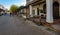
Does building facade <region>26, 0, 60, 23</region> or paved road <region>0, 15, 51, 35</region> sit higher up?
building facade <region>26, 0, 60, 23</region>

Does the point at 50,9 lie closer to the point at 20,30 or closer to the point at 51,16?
the point at 51,16

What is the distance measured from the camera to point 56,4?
2703 centimetres

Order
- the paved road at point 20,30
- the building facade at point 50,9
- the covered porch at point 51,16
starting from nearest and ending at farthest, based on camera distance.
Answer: the paved road at point 20,30
the covered porch at point 51,16
the building facade at point 50,9

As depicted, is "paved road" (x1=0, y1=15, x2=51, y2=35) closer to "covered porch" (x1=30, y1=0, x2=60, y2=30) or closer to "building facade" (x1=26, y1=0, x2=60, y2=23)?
"covered porch" (x1=30, y1=0, x2=60, y2=30)

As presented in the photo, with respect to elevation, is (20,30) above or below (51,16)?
below

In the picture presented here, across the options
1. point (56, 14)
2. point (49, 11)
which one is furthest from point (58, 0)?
point (49, 11)

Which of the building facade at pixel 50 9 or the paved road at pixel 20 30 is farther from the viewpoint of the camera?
the building facade at pixel 50 9

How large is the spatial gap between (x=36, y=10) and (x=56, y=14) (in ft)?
38.9

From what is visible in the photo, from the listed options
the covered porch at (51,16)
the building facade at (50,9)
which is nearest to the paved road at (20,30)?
the covered porch at (51,16)

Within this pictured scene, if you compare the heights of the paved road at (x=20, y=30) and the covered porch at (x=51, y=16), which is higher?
the covered porch at (x=51, y=16)

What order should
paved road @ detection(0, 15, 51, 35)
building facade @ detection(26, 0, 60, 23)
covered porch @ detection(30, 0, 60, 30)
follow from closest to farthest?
1. paved road @ detection(0, 15, 51, 35)
2. covered porch @ detection(30, 0, 60, 30)
3. building facade @ detection(26, 0, 60, 23)

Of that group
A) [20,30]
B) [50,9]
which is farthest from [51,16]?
[20,30]

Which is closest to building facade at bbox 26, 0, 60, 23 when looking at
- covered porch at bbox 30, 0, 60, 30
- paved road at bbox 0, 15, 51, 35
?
covered porch at bbox 30, 0, 60, 30

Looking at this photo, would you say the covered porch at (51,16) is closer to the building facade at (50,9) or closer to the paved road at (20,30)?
the building facade at (50,9)
